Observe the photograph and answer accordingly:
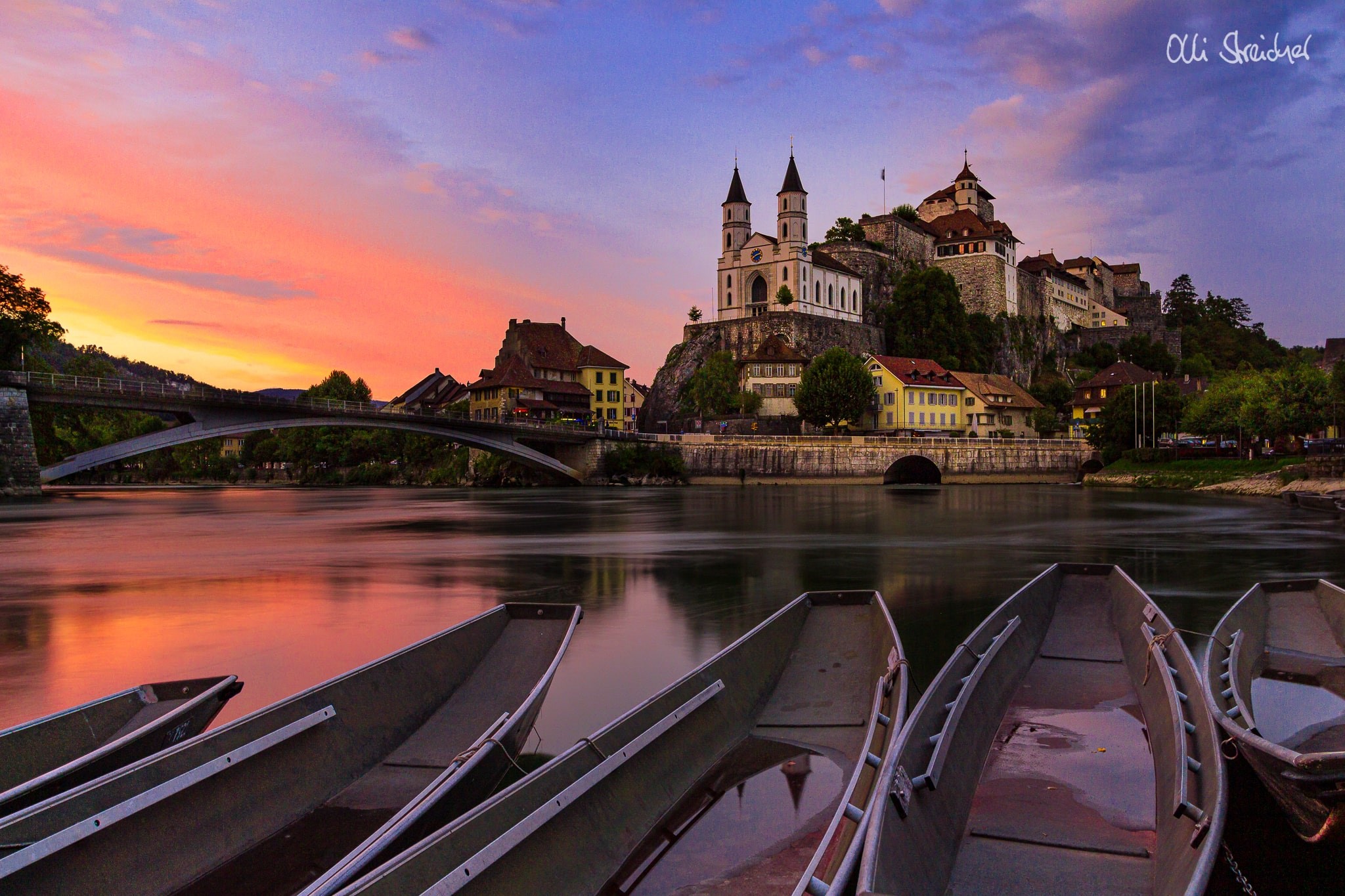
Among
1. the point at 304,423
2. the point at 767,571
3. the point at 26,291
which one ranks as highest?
the point at 26,291

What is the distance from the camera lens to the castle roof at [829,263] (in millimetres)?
112938

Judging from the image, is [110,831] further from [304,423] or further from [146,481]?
[146,481]

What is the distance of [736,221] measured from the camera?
118438 mm

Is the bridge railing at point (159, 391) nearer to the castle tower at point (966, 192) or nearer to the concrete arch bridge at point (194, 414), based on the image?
the concrete arch bridge at point (194, 414)

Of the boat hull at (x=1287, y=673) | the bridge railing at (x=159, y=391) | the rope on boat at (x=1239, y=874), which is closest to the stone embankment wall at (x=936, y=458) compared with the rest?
the bridge railing at (x=159, y=391)

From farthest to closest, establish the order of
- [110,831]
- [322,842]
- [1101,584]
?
[1101,584] < [322,842] < [110,831]

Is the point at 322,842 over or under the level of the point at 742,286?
under

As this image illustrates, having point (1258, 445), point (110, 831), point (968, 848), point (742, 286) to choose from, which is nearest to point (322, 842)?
point (110, 831)

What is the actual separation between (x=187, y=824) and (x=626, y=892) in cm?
269

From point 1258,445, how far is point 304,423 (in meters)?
74.1

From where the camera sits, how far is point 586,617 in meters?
17.7

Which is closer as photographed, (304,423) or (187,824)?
(187,824)

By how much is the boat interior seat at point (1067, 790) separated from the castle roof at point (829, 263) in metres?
106

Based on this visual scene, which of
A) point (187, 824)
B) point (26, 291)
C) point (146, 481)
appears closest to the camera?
point (187, 824)
